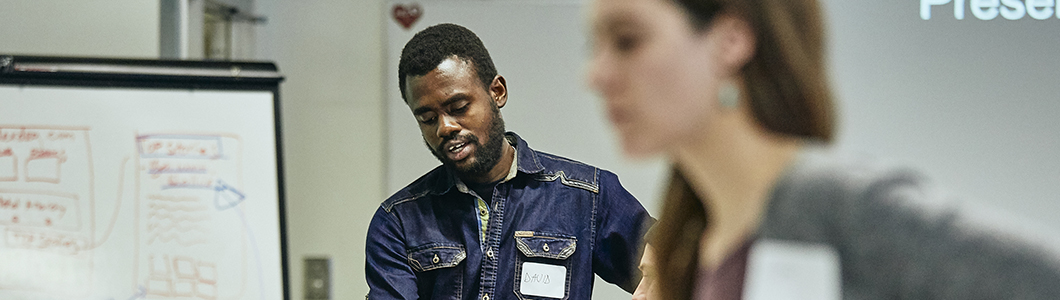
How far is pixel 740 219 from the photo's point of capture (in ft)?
1.33

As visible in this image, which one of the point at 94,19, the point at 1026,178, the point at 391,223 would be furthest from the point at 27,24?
the point at 1026,178

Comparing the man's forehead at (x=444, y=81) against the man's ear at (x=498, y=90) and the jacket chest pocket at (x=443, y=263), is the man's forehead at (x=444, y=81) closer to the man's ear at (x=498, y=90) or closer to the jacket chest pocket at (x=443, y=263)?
the man's ear at (x=498, y=90)

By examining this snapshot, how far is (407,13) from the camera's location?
180 cm

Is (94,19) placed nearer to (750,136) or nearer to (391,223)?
(391,223)

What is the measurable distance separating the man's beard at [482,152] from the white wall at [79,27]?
83 cm

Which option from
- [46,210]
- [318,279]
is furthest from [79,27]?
[318,279]

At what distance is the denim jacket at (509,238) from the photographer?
1.12 m

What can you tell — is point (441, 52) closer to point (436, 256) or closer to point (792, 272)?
point (436, 256)

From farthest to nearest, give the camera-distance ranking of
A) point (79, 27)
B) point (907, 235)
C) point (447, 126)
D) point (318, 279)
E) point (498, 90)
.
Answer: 1. point (318, 279)
2. point (79, 27)
3. point (498, 90)
4. point (447, 126)
5. point (907, 235)

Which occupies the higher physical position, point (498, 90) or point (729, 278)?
point (498, 90)

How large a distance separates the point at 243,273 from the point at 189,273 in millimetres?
82

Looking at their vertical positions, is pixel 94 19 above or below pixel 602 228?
above

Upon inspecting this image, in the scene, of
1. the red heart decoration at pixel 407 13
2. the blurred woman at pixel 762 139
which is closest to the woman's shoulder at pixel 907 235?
the blurred woman at pixel 762 139

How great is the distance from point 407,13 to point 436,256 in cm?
86
